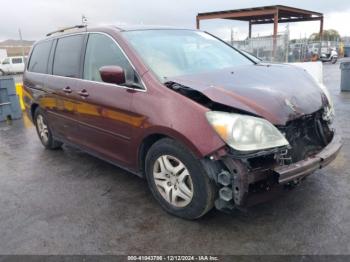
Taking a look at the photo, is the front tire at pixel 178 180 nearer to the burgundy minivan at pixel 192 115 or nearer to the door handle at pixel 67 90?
the burgundy minivan at pixel 192 115

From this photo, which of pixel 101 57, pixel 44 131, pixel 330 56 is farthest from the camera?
pixel 330 56

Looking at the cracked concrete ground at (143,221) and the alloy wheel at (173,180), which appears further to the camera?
the alloy wheel at (173,180)

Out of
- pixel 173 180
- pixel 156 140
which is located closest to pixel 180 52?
pixel 156 140

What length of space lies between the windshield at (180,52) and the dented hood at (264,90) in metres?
0.23

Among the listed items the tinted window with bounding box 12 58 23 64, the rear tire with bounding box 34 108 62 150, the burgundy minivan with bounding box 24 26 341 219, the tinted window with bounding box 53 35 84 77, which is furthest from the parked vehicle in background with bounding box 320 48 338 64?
the tinted window with bounding box 12 58 23 64

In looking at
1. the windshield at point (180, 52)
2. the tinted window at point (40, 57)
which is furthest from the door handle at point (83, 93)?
the tinted window at point (40, 57)

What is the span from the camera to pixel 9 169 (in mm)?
4816

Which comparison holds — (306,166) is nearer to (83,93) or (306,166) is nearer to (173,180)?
(173,180)

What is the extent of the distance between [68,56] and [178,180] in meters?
2.48

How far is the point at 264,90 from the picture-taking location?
9.61 feet

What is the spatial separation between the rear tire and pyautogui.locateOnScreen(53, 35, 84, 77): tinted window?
94 centimetres

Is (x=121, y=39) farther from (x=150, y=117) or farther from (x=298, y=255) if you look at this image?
(x=298, y=255)

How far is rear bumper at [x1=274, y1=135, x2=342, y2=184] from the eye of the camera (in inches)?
101

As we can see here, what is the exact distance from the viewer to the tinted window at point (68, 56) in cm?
421
